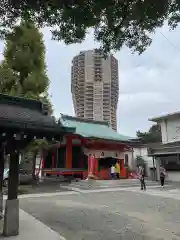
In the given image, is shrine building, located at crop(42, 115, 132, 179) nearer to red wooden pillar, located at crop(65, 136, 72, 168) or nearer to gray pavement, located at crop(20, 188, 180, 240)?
red wooden pillar, located at crop(65, 136, 72, 168)

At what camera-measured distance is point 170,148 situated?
22.5 meters

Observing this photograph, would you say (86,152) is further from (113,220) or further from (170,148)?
(113,220)

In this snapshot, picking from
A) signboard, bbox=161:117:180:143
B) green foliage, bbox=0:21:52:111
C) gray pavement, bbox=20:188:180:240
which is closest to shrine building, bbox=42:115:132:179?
signboard, bbox=161:117:180:143

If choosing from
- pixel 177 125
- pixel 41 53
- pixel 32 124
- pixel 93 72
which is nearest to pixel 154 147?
pixel 177 125

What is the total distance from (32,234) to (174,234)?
369 centimetres

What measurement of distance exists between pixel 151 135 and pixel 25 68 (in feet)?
110

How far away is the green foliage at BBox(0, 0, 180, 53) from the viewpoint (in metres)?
4.91

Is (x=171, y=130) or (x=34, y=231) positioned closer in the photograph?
(x=34, y=231)

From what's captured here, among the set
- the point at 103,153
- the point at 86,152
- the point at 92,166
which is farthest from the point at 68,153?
the point at 103,153

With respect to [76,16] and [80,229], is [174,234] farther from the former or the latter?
[76,16]

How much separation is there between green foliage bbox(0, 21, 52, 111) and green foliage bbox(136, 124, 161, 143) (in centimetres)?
2915

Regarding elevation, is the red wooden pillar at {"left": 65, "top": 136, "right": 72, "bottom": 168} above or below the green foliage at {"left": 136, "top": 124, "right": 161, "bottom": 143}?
below

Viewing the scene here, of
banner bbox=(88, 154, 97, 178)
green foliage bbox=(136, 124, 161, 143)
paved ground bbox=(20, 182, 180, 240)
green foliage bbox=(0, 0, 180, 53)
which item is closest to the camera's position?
green foliage bbox=(0, 0, 180, 53)

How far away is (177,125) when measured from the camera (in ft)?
83.0
